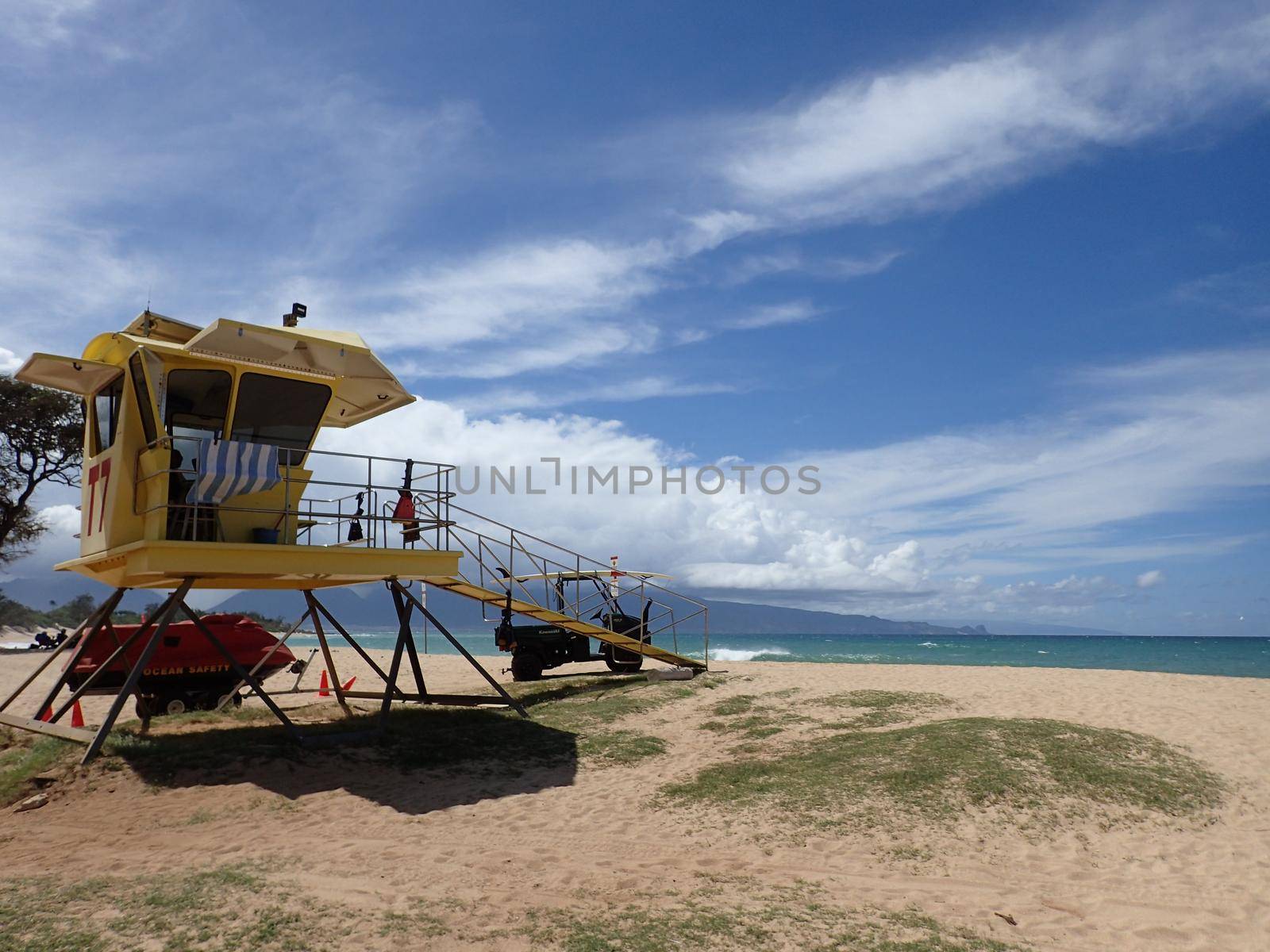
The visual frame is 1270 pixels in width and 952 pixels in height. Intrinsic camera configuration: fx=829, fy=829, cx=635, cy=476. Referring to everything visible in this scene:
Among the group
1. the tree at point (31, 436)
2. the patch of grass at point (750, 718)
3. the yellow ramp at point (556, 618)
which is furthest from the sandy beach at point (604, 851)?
the tree at point (31, 436)

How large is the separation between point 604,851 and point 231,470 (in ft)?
22.5

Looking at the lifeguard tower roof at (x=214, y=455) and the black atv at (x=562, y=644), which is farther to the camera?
the black atv at (x=562, y=644)

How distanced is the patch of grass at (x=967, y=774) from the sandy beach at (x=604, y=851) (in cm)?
35

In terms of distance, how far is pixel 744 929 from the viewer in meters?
6.25

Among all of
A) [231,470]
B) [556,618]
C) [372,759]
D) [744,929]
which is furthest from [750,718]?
[231,470]

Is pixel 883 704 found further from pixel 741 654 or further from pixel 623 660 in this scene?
pixel 741 654

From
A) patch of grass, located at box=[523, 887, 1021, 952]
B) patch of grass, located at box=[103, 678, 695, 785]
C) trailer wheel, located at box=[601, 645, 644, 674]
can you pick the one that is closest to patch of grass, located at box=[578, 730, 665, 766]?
patch of grass, located at box=[103, 678, 695, 785]

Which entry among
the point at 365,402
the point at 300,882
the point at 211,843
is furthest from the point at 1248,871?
the point at 365,402

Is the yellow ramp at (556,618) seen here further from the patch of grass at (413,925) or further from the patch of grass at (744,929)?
the patch of grass at (744,929)

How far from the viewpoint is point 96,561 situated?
11930mm

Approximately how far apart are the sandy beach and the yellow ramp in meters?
3.99

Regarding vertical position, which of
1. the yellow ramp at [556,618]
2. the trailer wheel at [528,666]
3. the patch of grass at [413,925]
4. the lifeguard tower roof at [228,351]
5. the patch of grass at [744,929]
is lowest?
the patch of grass at [744,929]

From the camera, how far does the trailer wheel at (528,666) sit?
20.2 metres

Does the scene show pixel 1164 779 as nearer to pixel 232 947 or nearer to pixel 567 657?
pixel 232 947
